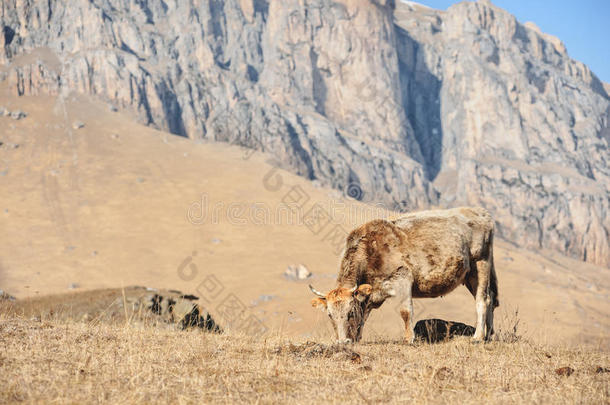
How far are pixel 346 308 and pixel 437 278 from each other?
70.0 inches

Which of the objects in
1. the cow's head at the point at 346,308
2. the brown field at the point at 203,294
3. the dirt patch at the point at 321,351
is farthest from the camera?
the cow's head at the point at 346,308

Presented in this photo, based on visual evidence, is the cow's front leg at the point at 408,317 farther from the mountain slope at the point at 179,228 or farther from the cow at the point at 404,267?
the mountain slope at the point at 179,228

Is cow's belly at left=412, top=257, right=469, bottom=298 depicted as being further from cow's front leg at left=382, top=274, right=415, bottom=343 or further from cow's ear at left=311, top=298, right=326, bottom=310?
cow's ear at left=311, top=298, right=326, bottom=310

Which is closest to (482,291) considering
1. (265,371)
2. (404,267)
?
(404,267)

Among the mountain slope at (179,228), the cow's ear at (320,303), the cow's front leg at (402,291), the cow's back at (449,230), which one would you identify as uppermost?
the cow's back at (449,230)

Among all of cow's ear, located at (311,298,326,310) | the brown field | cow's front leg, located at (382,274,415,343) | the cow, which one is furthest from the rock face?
cow's front leg, located at (382,274,415,343)

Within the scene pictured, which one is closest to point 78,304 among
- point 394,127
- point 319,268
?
point 319,268

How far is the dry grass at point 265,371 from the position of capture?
4.93 meters

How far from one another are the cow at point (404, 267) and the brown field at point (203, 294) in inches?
24.3

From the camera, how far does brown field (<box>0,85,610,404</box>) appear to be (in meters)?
5.36

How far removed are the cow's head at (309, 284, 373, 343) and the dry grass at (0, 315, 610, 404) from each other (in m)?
0.70

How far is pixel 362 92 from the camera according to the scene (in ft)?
504

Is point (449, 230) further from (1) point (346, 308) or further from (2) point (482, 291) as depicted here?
(1) point (346, 308)

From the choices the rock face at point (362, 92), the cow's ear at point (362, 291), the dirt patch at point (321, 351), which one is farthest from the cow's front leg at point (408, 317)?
the rock face at point (362, 92)
